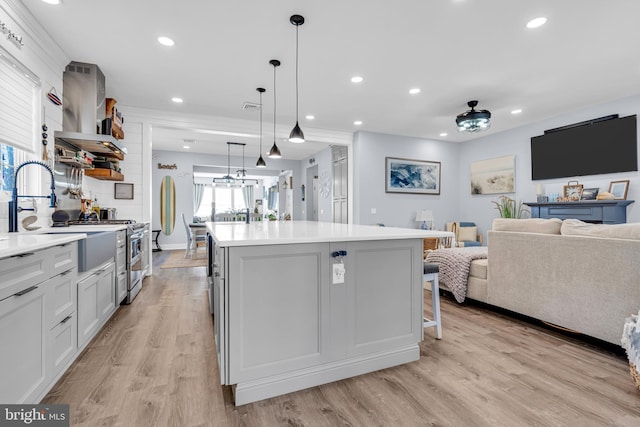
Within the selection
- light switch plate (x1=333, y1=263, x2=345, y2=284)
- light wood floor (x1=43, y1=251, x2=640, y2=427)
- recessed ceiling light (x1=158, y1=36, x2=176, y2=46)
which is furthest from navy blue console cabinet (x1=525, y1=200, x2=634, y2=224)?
recessed ceiling light (x1=158, y1=36, x2=176, y2=46)

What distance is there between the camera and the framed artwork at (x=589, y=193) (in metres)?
4.56

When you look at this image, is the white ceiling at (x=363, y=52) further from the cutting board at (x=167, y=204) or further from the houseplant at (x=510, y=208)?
the cutting board at (x=167, y=204)

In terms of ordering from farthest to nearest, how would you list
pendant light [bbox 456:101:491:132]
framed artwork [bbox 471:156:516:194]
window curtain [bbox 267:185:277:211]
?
window curtain [bbox 267:185:277:211] → framed artwork [bbox 471:156:516:194] → pendant light [bbox 456:101:491:132]

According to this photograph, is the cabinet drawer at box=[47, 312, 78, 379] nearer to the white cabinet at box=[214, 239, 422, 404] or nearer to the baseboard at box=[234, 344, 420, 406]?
the white cabinet at box=[214, 239, 422, 404]

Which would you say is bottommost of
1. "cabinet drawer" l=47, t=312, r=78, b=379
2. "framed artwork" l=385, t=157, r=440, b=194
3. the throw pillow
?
"cabinet drawer" l=47, t=312, r=78, b=379

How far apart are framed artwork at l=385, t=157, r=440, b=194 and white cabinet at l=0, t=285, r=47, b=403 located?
18.5 feet

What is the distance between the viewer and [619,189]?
4.30m

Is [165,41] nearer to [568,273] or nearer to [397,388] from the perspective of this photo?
[397,388]

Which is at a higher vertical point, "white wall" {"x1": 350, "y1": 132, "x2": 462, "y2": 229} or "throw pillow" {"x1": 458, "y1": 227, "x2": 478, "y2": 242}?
"white wall" {"x1": 350, "y1": 132, "x2": 462, "y2": 229}

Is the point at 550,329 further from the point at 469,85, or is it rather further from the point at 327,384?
the point at 469,85

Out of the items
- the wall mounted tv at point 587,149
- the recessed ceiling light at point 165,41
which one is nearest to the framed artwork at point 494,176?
the wall mounted tv at point 587,149

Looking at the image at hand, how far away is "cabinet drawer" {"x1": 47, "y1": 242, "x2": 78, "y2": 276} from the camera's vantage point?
1677 mm

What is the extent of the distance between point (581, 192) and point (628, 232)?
3.17m

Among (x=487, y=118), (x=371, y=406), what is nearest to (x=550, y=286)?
(x=371, y=406)
